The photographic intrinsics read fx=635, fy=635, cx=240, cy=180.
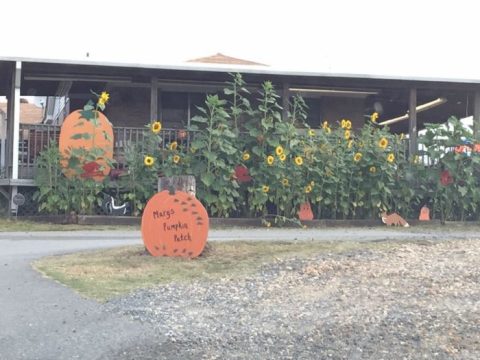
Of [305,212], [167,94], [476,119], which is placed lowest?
[305,212]

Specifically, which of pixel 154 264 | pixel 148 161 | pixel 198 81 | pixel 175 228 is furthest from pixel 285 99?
pixel 154 264

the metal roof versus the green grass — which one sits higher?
the metal roof

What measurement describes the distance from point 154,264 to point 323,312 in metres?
2.61

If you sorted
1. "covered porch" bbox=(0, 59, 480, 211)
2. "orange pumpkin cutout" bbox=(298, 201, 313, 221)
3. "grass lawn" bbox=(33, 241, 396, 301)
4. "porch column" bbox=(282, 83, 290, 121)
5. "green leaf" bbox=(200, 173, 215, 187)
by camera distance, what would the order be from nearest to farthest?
1. "grass lawn" bbox=(33, 241, 396, 301)
2. "green leaf" bbox=(200, 173, 215, 187)
3. "orange pumpkin cutout" bbox=(298, 201, 313, 221)
4. "covered porch" bbox=(0, 59, 480, 211)
5. "porch column" bbox=(282, 83, 290, 121)

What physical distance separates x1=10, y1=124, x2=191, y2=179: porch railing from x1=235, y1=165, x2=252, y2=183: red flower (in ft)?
4.93

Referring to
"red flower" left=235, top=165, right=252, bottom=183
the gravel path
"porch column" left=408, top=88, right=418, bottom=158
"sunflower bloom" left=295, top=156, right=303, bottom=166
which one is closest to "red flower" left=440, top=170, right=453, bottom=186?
"porch column" left=408, top=88, right=418, bottom=158

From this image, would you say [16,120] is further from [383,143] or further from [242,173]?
[383,143]

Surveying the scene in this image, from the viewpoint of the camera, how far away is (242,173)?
12234 millimetres

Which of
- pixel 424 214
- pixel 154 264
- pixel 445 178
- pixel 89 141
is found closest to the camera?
pixel 154 264

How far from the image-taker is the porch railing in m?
13.2

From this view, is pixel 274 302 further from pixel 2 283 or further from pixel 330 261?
pixel 2 283

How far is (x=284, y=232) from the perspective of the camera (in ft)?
36.9

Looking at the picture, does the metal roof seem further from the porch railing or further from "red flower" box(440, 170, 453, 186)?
"red flower" box(440, 170, 453, 186)

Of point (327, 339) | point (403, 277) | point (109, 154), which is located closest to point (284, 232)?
point (109, 154)
